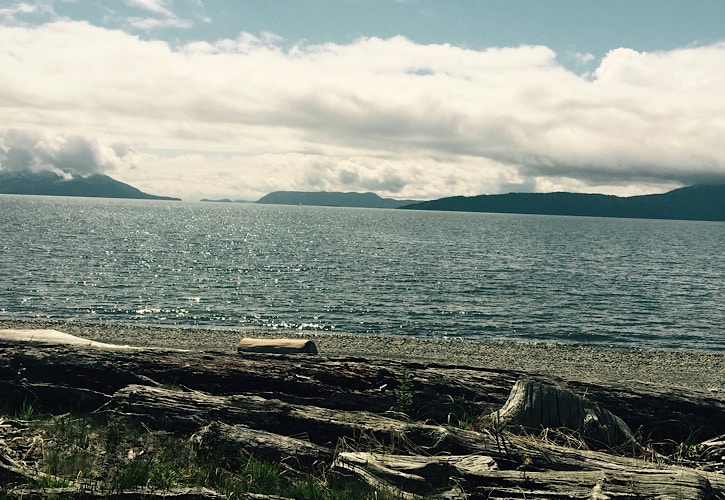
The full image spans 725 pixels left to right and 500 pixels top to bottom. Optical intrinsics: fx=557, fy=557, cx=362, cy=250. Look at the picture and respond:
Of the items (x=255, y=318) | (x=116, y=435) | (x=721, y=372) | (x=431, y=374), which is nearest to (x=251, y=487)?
(x=116, y=435)

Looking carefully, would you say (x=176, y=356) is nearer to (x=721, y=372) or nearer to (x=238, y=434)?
(x=238, y=434)

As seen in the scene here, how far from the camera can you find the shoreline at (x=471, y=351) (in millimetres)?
29734

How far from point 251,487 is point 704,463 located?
237 inches

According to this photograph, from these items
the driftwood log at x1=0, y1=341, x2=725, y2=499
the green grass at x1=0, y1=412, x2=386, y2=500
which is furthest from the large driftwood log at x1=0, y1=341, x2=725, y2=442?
the green grass at x1=0, y1=412, x2=386, y2=500

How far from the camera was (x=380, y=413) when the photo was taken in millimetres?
8391

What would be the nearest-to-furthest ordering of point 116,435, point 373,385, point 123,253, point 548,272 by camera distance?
point 116,435 < point 373,385 < point 548,272 < point 123,253

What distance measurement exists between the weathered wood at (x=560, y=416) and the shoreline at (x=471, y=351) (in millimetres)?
20062

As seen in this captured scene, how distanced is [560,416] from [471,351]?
2584 centimetres

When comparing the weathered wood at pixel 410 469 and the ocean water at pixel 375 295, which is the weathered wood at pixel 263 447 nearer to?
the weathered wood at pixel 410 469

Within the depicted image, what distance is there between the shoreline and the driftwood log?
19.4 m

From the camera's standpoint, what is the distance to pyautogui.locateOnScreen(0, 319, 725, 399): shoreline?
29.7m

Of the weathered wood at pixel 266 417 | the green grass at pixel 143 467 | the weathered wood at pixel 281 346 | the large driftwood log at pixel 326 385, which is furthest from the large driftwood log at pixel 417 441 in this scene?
the weathered wood at pixel 281 346

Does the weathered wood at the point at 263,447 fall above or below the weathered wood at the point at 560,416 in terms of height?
below

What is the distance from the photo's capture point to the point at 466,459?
6.57 m
